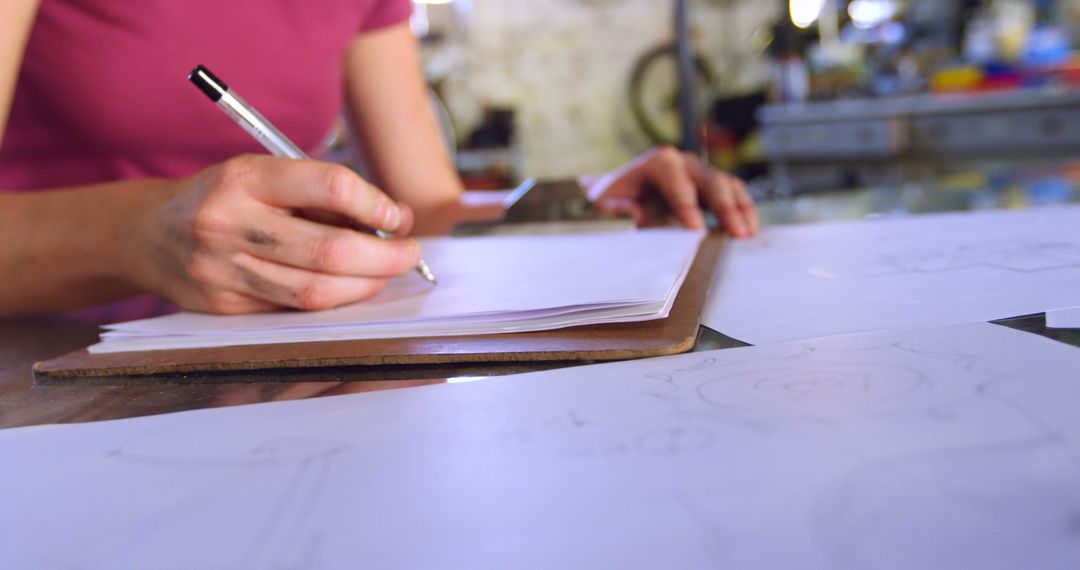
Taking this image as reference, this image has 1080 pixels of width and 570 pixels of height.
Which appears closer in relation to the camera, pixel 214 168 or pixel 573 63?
pixel 214 168

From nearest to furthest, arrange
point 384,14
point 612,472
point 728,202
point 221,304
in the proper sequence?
point 612,472 < point 221,304 < point 728,202 < point 384,14

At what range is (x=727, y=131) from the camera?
166 inches

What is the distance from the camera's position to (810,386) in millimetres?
290

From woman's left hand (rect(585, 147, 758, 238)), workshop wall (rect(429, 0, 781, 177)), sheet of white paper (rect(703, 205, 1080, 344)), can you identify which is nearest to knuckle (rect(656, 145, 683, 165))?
woman's left hand (rect(585, 147, 758, 238))

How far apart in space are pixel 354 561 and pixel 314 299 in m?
0.26

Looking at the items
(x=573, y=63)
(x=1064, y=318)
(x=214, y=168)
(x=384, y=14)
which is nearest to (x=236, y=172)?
(x=214, y=168)

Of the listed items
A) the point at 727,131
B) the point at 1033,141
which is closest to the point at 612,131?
the point at 727,131

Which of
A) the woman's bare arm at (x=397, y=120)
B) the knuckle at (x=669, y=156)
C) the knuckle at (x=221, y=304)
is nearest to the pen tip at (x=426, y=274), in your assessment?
the knuckle at (x=221, y=304)

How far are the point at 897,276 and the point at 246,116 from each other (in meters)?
0.38

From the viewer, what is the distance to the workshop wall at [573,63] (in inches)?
188

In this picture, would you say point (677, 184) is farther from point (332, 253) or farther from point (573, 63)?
point (573, 63)

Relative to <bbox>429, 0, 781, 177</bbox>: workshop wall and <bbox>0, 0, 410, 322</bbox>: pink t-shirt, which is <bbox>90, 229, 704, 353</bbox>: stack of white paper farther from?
<bbox>429, 0, 781, 177</bbox>: workshop wall

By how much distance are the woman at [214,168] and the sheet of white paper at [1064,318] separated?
32cm

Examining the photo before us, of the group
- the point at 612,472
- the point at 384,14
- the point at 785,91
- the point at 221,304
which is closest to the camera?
the point at 612,472
